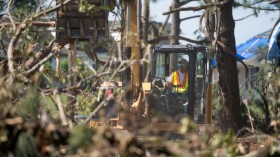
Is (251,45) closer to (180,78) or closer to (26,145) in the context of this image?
(180,78)

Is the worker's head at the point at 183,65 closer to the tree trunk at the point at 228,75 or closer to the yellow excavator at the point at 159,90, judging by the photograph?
the yellow excavator at the point at 159,90

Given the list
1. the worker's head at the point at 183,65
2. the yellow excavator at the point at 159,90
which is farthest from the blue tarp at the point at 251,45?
the worker's head at the point at 183,65

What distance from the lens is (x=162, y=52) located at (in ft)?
52.0

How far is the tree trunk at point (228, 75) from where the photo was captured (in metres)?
17.3

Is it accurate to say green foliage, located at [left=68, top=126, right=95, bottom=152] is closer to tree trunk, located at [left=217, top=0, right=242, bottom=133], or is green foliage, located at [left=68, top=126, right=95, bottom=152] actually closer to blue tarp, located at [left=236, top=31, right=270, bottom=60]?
tree trunk, located at [left=217, top=0, right=242, bottom=133]

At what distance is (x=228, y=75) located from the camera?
57.6ft

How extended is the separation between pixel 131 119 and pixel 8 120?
962 centimetres

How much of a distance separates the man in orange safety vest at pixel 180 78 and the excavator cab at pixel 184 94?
0.10 m

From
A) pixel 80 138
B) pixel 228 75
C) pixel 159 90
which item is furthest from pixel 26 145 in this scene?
pixel 228 75

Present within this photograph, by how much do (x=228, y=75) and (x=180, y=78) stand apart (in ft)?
8.35

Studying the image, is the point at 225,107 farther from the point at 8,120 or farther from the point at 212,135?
the point at 8,120

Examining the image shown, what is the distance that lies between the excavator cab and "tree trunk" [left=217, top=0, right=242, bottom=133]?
1.96 meters

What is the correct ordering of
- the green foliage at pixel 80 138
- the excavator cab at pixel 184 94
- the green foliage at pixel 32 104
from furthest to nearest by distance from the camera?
the excavator cab at pixel 184 94
the green foliage at pixel 32 104
the green foliage at pixel 80 138

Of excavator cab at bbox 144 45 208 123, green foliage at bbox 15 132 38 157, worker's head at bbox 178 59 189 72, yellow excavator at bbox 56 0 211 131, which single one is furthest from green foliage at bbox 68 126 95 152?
worker's head at bbox 178 59 189 72
